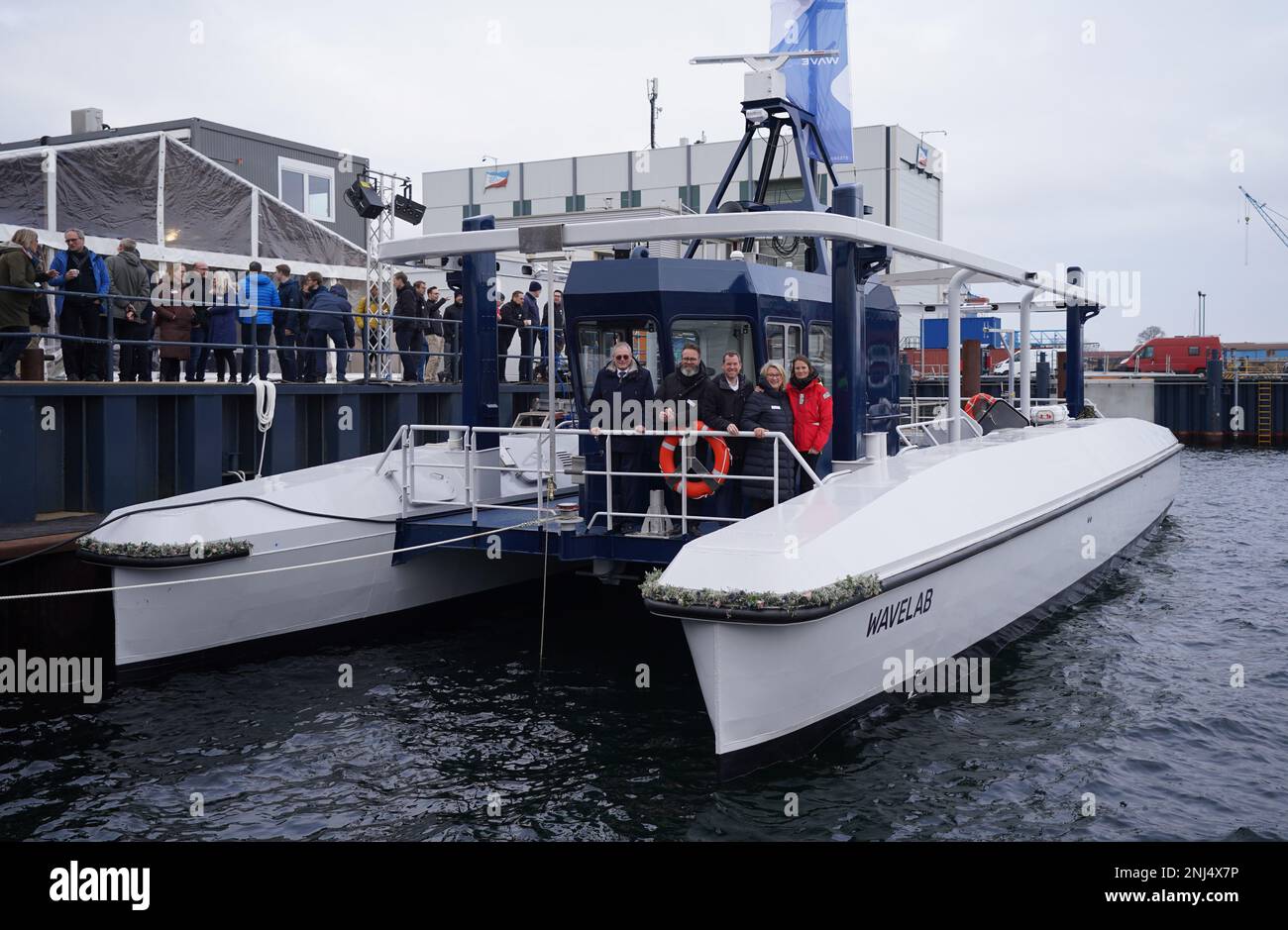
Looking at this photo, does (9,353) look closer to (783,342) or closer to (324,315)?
(324,315)

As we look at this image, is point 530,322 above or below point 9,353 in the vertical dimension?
above

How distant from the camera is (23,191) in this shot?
52.1 feet

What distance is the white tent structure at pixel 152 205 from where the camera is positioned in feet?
52.3

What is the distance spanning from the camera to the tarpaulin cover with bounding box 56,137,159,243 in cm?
1650

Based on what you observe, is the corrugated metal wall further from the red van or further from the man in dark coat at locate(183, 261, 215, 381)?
the red van

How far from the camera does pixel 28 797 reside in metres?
6.33

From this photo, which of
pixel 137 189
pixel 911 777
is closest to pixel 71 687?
pixel 911 777

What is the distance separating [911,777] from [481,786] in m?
2.55

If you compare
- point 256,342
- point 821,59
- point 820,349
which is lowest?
point 820,349

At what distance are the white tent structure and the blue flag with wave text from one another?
1049 centimetres

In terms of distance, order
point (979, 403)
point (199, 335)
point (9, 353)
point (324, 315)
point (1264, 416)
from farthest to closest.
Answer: point (1264, 416) → point (979, 403) → point (324, 315) → point (199, 335) → point (9, 353)

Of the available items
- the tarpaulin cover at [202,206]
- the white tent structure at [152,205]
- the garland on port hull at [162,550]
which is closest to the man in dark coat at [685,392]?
the garland on port hull at [162,550]

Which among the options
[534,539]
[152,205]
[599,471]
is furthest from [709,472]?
[152,205]

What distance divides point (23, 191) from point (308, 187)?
7.95 m
